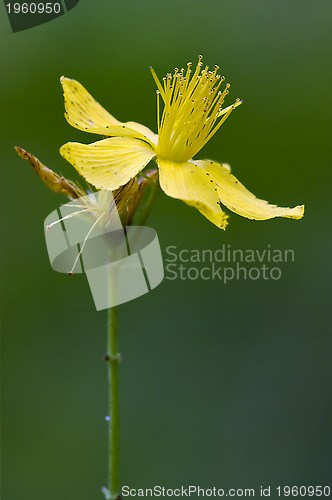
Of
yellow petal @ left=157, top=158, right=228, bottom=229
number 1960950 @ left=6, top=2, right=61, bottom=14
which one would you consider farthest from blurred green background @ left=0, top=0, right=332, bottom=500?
yellow petal @ left=157, top=158, right=228, bottom=229

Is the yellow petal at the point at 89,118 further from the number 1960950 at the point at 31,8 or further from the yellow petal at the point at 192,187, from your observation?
the number 1960950 at the point at 31,8

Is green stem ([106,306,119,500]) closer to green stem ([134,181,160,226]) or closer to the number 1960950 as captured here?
green stem ([134,181,160,226])

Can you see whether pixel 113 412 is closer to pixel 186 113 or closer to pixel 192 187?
pixel 192 187

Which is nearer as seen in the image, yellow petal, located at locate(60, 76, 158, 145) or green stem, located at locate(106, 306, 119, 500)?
green stem, located at locate(106, 306, 119, 500)

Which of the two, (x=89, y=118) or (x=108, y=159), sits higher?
(x=89, y=118)

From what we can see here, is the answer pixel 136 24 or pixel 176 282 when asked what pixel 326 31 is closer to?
pixel 136 24

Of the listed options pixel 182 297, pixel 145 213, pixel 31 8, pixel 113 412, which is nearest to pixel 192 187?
pixel 145 213

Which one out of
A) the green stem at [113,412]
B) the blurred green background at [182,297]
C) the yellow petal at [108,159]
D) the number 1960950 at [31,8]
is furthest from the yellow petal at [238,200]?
the blurred green background at [182,297]

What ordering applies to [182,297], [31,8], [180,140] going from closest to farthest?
[180,140]
[31,8]
[182,297]

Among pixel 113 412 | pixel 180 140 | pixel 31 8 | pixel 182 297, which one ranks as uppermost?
pixel 31 8
